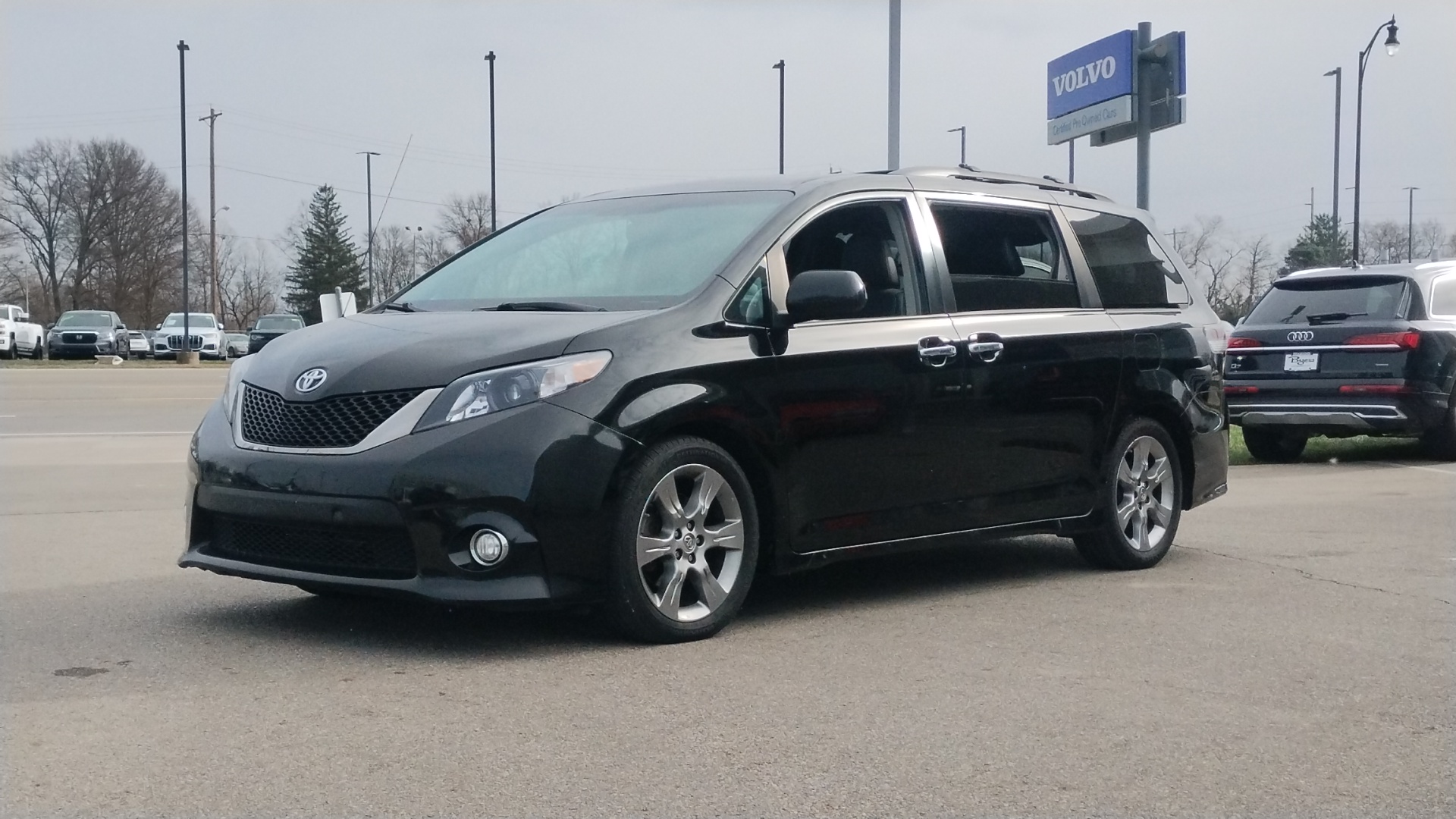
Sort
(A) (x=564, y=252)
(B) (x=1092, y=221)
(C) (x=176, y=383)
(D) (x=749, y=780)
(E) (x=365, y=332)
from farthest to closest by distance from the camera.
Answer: (C) (x=176, y=383)
(B) (x=1092, y=221)
(A) (x=564, y=252)
(E) (x=365, y=332)
(D) (x=749, y=780)

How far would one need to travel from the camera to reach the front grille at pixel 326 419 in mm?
5211

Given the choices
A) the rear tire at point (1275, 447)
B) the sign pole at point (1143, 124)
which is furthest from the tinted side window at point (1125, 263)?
the sign pole at point (1143, 124)

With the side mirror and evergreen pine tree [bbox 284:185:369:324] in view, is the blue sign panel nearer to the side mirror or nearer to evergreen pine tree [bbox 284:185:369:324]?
the side mirror

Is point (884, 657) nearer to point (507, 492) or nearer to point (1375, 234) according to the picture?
point (507, 492)

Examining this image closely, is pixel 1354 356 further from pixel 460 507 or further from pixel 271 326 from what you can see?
pixel 271 326

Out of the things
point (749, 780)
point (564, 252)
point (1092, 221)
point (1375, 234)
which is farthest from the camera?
point (1375, 234)

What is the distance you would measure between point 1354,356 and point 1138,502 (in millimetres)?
6811

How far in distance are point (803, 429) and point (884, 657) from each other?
0.95 meters

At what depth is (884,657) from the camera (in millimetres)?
5387

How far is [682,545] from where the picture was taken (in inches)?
216

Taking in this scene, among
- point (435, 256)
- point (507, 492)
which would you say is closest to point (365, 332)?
point (507, 492)

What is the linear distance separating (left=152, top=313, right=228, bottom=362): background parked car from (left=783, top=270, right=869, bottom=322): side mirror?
169 ft

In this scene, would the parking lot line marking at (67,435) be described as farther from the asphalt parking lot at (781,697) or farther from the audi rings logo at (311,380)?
the audi rings logo at (311,380)

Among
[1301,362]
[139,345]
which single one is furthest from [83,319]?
[1301,362]
